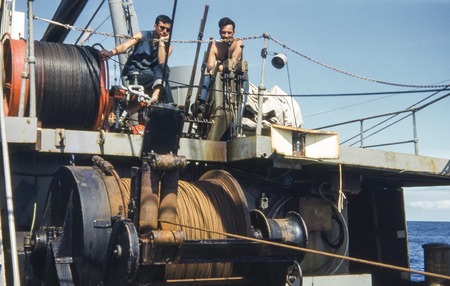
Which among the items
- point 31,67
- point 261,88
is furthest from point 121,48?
point 261,88

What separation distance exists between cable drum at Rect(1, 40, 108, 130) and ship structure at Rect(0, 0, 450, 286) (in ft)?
0.06

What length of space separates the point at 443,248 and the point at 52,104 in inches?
242

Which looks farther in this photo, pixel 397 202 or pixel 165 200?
pixel 397 202

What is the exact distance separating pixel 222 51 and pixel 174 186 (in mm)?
4458

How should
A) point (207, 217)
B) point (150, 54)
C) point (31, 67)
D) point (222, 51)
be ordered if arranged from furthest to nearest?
point (222, 51) → point (150, 54) → point (31, 67) → point (207, 217)

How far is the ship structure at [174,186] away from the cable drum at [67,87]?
18 mm

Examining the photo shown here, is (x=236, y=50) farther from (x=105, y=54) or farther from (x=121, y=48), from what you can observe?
(x=105, y=54)

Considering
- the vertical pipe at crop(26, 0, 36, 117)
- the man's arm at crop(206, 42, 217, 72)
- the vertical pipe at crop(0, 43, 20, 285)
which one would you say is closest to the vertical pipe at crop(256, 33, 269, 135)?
the man's arm at crop(206, 42, 217, 72)

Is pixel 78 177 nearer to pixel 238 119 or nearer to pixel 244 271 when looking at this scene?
pixel 244 271

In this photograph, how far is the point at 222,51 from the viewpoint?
9883mm

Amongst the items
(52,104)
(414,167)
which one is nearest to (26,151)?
(52,104)

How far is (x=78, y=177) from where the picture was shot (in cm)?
643

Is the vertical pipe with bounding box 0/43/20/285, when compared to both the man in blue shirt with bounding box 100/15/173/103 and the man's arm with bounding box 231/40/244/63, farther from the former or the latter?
the man's arm with bounding box 231/40/244/63

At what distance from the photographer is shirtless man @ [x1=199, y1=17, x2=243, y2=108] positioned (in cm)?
959
